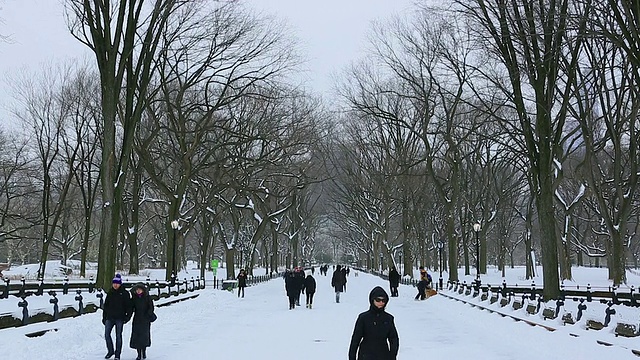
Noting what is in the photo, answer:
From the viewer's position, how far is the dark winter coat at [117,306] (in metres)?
12.9

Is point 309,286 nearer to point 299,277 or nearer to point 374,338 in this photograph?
point 299,277

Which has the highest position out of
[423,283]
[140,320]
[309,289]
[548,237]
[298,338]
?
[548,237]

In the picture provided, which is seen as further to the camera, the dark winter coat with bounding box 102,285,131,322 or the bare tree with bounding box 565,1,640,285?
the bare tree with bounding box 565,1,640,285

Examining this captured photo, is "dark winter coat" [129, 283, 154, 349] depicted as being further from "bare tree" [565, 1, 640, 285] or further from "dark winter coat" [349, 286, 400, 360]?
"bare tree" [565, 1, 640, 285]

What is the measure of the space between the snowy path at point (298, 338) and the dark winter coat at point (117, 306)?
34.7 inches

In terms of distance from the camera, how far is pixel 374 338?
7820 mm

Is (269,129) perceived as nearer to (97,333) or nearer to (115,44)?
(115,44)

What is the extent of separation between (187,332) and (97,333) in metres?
3.03

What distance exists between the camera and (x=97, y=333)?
15789mm

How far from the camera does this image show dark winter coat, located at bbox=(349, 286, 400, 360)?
25.5ft

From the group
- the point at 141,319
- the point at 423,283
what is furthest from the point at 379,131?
the point at 141,319

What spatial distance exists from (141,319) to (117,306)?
0.50 meters

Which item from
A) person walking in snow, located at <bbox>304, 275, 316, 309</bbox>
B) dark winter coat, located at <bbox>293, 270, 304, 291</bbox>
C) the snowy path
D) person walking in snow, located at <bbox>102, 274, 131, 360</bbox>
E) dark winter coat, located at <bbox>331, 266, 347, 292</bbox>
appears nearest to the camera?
person walking in snow, located at <bbox>102, 274, 131, 360</bbox>

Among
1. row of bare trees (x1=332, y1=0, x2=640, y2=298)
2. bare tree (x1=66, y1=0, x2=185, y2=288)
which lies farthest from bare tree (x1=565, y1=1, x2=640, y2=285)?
bare tree (x1=66, y1=0, x2=185, y2=288)
